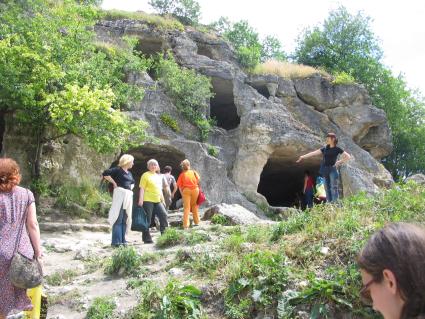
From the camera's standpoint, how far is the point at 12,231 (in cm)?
457

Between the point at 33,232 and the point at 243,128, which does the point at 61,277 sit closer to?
the point at 33,232

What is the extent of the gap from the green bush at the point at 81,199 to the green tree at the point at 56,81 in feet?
2.99

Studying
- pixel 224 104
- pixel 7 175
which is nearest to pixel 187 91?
pixel 224 104

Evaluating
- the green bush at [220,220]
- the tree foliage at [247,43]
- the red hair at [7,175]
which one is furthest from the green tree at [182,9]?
the red hair at [7,175]

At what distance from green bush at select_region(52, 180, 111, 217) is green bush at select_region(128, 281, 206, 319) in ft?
26.0

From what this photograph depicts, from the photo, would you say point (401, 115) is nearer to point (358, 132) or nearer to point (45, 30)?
point (358, 132)

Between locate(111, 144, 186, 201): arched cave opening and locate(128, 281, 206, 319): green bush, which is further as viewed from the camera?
locate(111, 144, 186, 201): arched cave opening

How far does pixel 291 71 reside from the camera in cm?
2133

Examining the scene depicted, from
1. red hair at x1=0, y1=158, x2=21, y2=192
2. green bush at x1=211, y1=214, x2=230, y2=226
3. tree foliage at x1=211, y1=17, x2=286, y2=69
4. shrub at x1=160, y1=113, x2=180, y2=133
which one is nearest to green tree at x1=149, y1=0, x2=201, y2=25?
tree foliage at x1=211, y1=17, x2=286, y2=69

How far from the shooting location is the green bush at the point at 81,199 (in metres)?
13.4

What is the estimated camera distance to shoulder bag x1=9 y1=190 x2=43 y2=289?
4405 millimetres

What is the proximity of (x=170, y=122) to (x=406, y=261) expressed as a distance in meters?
15.9

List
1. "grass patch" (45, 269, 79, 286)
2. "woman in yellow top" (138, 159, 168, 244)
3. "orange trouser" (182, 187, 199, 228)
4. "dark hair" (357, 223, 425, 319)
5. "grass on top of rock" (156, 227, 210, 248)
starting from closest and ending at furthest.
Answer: "dark hair" (357, 223, 425, 319)
"grass patch" (45, 269, 79, 286)
"grass on top of rock" (156, 227, 210, 248)
"woman in yellow top" (138, 159, 168, 244)
"orange trouser" (182, 187, 199, 228)

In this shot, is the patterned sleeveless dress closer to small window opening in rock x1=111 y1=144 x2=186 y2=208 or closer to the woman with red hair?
the woman with red hair
